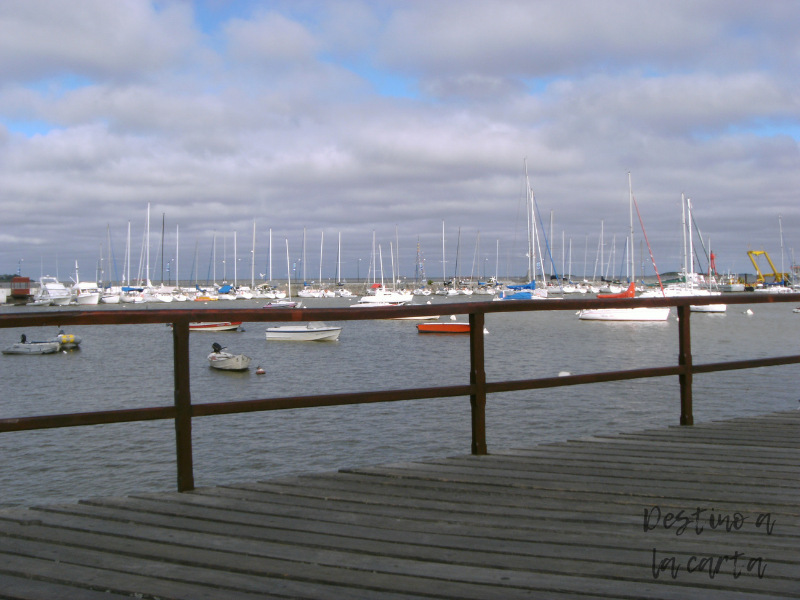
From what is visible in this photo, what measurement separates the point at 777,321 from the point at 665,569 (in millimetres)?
69006

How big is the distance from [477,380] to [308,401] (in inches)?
49.9

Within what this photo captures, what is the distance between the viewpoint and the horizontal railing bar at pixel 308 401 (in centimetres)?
429

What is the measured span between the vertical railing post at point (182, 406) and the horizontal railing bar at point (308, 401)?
2.8 inches

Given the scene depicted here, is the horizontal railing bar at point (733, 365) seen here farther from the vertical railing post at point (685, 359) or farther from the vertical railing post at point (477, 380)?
the vertical railing post at point (477, 380)

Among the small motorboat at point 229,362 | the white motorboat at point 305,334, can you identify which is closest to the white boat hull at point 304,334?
the white motorboat at point 305,334

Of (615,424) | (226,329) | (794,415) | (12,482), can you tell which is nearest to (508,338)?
(226,329)

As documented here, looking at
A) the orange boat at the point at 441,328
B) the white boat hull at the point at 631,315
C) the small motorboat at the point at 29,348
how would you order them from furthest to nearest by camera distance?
the white boat hull at the point at 631,315, the orange boat at the point at 441,328, the small motorboat at the point at 29,348

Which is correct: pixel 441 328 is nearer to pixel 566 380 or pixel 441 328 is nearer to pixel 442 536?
pixel 566 380

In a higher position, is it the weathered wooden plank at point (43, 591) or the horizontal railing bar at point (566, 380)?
the horizontal railing bar at point (566, 380)

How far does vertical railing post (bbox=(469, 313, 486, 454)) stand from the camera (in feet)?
16.5

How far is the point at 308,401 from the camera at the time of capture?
4.44 metres

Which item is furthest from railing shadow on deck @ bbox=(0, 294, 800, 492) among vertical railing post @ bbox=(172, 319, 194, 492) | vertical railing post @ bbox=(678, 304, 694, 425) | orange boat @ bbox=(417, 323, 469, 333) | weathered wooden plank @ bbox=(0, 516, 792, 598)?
orange boat @ bbox=(417, 323, 469, 333)

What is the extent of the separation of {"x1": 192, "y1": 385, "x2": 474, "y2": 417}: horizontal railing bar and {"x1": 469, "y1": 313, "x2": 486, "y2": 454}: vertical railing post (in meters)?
0.09

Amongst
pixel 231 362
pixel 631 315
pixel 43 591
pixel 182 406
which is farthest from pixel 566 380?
pixel 631 315
